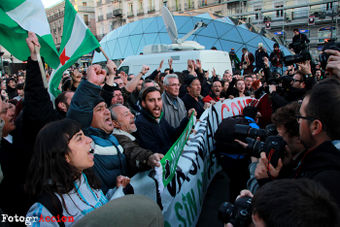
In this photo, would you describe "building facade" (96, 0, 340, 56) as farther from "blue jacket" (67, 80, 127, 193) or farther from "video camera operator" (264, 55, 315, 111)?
"blue jacket" (67, 80, 127, 193)

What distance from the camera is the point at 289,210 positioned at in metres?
0.81

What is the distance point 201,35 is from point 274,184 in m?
19.8

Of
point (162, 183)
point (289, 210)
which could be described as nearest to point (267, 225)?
point (289, 210)

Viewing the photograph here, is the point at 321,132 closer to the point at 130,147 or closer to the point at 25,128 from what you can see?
the point at 130,147

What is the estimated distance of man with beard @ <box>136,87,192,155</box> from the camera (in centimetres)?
262

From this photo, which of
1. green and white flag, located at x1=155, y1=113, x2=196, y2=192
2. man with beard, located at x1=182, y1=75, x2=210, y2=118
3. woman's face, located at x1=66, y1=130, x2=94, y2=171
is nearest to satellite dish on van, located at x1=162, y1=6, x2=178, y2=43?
man with beard, located at x1=182, y1=75, x2=210, y2=118

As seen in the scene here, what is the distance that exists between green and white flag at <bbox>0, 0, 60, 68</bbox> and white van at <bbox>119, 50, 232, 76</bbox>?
5667 millimetres

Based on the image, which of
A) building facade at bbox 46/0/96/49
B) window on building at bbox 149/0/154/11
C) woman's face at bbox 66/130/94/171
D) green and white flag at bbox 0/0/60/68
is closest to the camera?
woman's face at bbox 66/130/94/171

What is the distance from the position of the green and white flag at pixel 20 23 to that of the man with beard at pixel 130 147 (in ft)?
5.45

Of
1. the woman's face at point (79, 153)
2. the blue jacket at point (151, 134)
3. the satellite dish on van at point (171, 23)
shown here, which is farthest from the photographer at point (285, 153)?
the satellite dish on van at point (171, 23)

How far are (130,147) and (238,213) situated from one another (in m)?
1.16

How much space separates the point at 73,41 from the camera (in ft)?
12.4

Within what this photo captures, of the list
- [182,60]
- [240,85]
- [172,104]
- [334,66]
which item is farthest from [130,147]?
[182,60]

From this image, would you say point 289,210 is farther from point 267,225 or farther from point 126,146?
point 126,146
